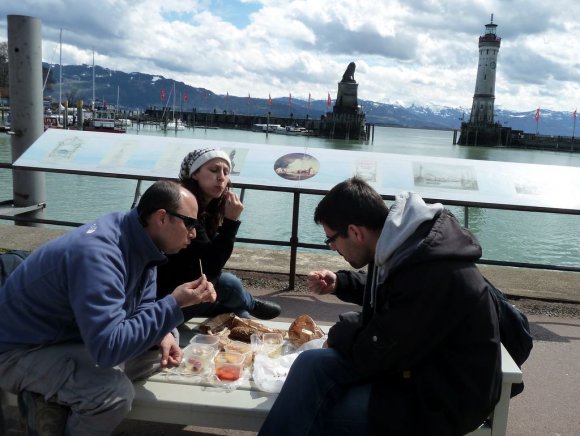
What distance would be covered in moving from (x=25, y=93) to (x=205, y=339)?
5527mm

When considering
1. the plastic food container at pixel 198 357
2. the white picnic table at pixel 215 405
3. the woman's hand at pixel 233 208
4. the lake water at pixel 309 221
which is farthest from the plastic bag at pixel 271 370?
the lake water at pixel 309 221

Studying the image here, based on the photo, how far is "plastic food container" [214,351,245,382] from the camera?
7.53 ft

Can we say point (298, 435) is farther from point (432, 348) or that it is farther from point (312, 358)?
point (432, 348)

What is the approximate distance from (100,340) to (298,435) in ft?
2.36

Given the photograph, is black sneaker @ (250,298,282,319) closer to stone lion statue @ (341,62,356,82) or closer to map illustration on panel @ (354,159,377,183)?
map illustration on panel @ (354,159,377,183)

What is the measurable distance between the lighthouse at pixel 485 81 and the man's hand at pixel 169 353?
84488mm

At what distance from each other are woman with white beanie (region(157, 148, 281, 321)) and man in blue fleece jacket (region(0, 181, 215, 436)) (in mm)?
880

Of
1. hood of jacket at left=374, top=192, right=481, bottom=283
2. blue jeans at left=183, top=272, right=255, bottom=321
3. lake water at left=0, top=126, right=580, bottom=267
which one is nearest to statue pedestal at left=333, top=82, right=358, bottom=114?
lake water at left=0, top=126, right=580, bottom=267

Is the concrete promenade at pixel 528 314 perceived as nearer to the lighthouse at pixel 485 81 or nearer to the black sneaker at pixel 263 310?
the black sneaker at pixel 263 310

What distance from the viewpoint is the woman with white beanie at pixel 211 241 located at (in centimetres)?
305

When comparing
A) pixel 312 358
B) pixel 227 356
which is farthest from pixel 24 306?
pixel 312 358

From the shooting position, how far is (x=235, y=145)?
19.0 ft

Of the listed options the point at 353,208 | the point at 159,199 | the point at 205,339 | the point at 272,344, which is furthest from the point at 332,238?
the point at 205,339

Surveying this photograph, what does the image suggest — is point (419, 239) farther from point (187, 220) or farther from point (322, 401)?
point (187, 220)
